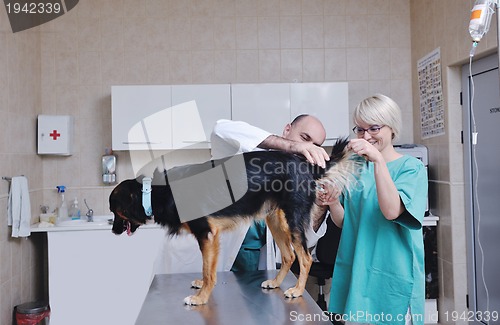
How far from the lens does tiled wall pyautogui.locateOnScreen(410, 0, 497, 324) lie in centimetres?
338

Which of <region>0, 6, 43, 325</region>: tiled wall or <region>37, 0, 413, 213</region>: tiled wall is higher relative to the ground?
<region>37, 0, 413, 213</region>: tiled wall

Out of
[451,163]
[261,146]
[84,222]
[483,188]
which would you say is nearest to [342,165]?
[261,146]

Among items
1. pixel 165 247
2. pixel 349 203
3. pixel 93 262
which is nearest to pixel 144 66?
pixel 93 262

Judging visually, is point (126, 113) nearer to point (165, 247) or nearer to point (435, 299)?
point (165, 247)

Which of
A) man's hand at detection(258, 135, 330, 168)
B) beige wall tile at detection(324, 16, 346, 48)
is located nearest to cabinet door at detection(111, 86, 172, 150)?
beige wall tile at detection(324, 16, 346, 48)

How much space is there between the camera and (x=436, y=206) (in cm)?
377

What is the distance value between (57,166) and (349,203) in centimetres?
301

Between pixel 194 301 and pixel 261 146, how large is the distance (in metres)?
0.52

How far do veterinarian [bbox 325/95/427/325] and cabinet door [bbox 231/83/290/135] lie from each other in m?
2.14

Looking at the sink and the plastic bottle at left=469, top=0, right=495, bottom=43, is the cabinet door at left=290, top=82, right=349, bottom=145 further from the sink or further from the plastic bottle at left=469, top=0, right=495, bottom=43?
the plastic bottle at left=469, top=0, right=495, bottom=43

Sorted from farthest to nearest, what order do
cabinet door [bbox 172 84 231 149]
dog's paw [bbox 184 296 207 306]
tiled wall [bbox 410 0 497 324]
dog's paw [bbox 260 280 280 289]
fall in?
cabinet door [bbox 172 84 231 149]
tiled wall [bbox 410 0 497 324]
dog's paw [bbox 260 280 280 289]
dog's paw [bbox 184 296 207 306]

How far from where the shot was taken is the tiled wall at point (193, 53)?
4070 millimetres

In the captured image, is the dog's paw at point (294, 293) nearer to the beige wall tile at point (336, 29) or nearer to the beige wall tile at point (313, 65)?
the beige wall tile at point (313, 65)

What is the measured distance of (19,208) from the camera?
334cm
